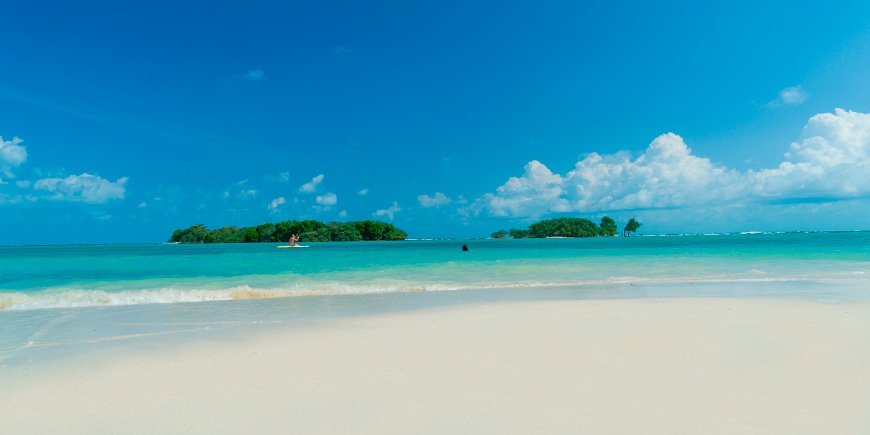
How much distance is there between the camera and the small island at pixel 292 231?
5910 inches

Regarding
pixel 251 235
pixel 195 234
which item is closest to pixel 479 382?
pixel 251 235


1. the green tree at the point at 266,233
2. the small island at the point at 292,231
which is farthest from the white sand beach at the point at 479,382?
the green tree at the point at 266,233

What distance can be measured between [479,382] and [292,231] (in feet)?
482

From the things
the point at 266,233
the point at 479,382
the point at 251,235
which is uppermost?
the point at 266,233

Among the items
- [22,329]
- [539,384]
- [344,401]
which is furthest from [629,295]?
[22,329]

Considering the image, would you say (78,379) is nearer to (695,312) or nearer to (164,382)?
(164,382)

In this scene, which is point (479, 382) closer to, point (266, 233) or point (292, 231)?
point (292, 231)

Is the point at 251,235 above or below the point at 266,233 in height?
below

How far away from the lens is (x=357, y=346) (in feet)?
21.5

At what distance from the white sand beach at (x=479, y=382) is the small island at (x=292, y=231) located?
14372 centimetres

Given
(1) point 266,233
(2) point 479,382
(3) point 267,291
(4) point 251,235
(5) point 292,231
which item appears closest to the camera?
(2) point 479,382

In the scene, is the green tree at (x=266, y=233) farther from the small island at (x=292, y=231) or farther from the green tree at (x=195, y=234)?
the green tree at (x=195, y=234)

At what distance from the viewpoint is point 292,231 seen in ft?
476

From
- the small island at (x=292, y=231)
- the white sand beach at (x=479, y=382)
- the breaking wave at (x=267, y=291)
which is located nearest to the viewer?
the white sand beach at (x=479, y=382)
